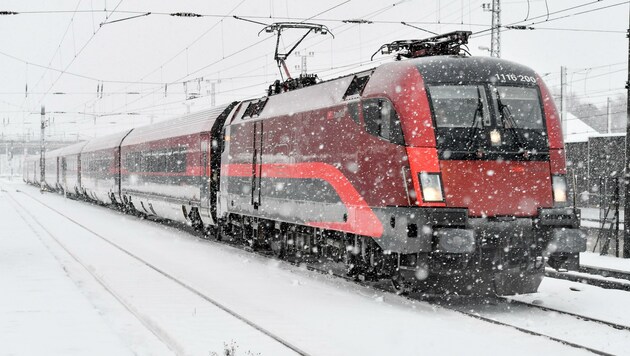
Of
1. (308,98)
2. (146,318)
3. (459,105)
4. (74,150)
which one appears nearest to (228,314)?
(146,318)

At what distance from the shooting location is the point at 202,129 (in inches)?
768

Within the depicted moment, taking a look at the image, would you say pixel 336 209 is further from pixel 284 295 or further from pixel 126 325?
pixel 126 325

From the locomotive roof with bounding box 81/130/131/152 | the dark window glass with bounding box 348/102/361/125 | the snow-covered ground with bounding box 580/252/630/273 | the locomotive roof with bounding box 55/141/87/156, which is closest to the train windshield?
the dark window glass with bounding box 348/102/361/125

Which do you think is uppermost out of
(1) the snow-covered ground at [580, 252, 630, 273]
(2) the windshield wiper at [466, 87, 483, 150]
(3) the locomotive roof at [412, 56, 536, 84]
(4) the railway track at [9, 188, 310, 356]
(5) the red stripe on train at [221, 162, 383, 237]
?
(3) the locomotive roof at [412, 56, 536, 84]

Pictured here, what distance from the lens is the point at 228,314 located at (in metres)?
9.26

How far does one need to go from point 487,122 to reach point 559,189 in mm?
1401

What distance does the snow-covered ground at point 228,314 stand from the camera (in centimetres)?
755

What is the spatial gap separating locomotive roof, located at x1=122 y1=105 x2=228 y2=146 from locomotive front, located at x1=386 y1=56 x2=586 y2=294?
31.9 feet

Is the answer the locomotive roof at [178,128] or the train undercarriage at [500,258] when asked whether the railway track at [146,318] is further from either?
the locomotive roof at [178,128]

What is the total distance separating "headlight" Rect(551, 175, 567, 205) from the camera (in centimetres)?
1009

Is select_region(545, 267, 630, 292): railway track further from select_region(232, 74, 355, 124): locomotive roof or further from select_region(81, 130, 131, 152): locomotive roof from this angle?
select_region(81, 130, 131, 152): locomotive roof

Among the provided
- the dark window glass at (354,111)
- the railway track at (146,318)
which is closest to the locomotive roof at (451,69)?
the dark window glass at (354,111)

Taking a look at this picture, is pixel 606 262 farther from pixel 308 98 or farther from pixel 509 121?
pixel 308 98

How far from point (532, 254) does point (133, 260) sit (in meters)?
8.43
